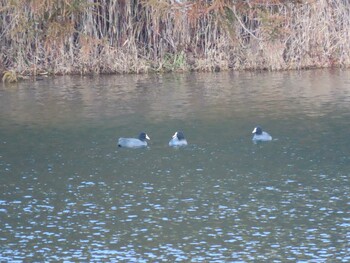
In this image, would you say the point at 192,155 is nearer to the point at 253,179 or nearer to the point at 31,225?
the point at 253,179

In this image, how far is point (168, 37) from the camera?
2802 centimetres

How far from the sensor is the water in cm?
1157

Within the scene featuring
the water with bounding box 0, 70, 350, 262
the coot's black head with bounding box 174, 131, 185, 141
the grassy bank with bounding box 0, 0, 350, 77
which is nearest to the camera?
the water with bounding box 0, 70, 350, 262

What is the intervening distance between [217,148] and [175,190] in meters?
2.87

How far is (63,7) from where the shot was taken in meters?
26.4

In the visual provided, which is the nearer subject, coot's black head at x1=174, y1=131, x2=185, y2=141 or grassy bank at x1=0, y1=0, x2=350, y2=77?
coot's black head at x1=174, y1=131, x2=185, y2=141

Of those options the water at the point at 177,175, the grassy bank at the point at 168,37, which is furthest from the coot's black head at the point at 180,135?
the grassy bank at the point at 168,37

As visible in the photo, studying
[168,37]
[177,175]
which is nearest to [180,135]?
[177,175]

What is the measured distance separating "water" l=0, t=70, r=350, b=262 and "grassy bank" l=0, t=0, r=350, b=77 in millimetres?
2651

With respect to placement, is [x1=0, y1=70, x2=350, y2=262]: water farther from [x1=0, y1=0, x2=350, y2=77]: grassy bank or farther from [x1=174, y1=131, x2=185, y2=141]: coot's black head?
[x1=0, y1=0, x2=350, y2=77]: grassy bank

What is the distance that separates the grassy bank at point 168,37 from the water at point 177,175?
8.70 ft

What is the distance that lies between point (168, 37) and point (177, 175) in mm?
13270

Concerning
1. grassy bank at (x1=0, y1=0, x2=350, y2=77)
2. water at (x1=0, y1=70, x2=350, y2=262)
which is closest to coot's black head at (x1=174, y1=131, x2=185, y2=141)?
water at (x1=0, y1=70, x2=350, y2=262)

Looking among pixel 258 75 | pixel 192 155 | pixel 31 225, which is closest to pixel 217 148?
pixel 192 155
